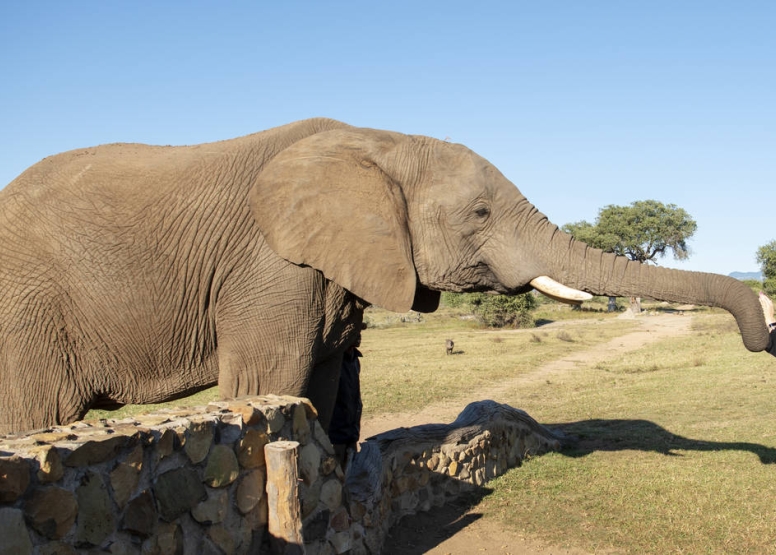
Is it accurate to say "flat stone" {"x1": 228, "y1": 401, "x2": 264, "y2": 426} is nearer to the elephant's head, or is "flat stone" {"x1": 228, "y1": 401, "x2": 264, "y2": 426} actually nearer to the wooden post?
the wooden post

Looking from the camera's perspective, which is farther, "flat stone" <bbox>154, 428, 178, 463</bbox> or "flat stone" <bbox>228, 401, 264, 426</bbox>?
"flat stone" <bbox>228, 401, 264, 426</bbox>

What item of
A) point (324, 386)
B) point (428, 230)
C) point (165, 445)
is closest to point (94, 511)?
point (165, 445)

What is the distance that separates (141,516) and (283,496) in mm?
1001

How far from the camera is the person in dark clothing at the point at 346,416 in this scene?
23.6 feet

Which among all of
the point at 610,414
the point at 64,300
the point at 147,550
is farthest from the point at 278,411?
the point at 610,414

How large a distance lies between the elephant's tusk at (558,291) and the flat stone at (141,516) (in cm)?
338

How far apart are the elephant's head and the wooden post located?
62.9 inches

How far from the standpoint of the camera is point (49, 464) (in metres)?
2.88

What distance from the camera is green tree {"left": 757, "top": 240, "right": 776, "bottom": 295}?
50.0 meters

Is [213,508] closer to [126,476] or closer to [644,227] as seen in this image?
[126,476]

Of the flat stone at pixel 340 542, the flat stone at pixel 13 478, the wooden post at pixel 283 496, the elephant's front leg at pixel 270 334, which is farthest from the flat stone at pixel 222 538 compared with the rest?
the elephant's front leg at pixel 270 334

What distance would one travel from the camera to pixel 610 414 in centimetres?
1221

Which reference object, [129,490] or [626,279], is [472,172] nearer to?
[626,279]

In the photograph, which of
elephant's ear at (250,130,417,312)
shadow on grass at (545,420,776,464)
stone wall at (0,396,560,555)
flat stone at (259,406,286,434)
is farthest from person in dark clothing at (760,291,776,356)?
flat stone at (259,406,286,434)
